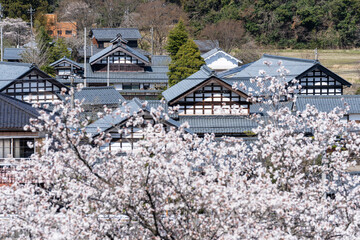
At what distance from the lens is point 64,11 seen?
50.8 m

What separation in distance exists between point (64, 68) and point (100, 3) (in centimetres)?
2054

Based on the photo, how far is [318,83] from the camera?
76.5 feet

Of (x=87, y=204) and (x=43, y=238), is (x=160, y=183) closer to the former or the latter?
(x=87, y=204)

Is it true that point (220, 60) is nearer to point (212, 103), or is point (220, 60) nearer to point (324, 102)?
point (324, 102)

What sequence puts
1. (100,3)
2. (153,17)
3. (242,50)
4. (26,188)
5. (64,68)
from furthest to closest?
1. (100,3)
2. (153,17)
3. (242,50)
4. (64,68)
5. (26,188)

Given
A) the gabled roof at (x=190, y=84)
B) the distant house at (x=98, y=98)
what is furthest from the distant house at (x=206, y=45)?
the gabled roof at (x=190, y=84)

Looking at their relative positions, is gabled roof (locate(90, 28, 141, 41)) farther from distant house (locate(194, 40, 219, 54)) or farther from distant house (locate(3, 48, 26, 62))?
distant house (locate(3, 48, 26, 62))

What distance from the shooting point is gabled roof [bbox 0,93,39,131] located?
38.7ft

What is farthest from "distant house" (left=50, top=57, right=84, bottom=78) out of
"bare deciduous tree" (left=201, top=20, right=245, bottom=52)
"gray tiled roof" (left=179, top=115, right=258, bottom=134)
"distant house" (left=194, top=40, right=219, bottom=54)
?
"gray tiled roof" (left=179, top=115, right=258, bottom=134)

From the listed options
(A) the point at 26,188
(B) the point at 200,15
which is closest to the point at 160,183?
(A) the point at 26,188

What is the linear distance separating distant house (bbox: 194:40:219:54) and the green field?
466 centimetres

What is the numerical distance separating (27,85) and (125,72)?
1052 centimetres

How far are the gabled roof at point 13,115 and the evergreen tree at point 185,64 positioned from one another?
46.5 feet

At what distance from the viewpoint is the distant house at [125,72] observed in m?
31.1
